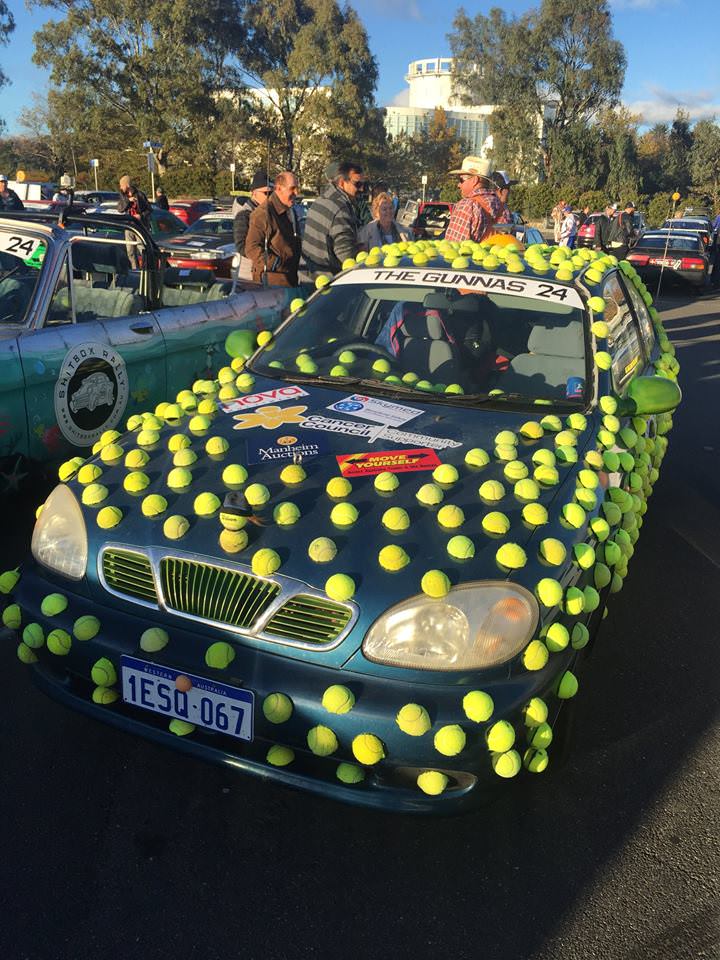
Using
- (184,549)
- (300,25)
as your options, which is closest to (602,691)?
(184,549)

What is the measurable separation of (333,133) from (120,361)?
2061 inches

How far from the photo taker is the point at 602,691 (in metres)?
3.30

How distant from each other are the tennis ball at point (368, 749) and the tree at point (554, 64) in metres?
57.0

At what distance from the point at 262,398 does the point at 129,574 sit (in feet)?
3.83

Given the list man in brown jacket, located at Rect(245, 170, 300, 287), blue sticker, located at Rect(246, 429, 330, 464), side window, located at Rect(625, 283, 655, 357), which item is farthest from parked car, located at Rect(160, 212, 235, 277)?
blue sticker, located at Rect(246, 429, 330, 464)

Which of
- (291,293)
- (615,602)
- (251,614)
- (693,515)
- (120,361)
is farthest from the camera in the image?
(291,293)

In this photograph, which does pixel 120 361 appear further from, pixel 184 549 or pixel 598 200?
pixel 598 200

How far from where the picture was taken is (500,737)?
2.14 m

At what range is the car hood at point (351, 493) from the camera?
230cm

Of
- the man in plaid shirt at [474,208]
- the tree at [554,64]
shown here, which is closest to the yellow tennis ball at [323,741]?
the man in plaid shirt at [474,208]

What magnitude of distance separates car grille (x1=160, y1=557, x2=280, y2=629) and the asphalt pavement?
20.6 inches

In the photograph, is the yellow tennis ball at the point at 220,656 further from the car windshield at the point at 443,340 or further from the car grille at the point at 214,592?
the car windshield at the point at 443,340

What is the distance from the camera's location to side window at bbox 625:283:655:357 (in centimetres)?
462

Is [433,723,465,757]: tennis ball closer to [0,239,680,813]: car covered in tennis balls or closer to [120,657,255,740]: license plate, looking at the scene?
[0,239,680,813]: car covered in tennis balls
